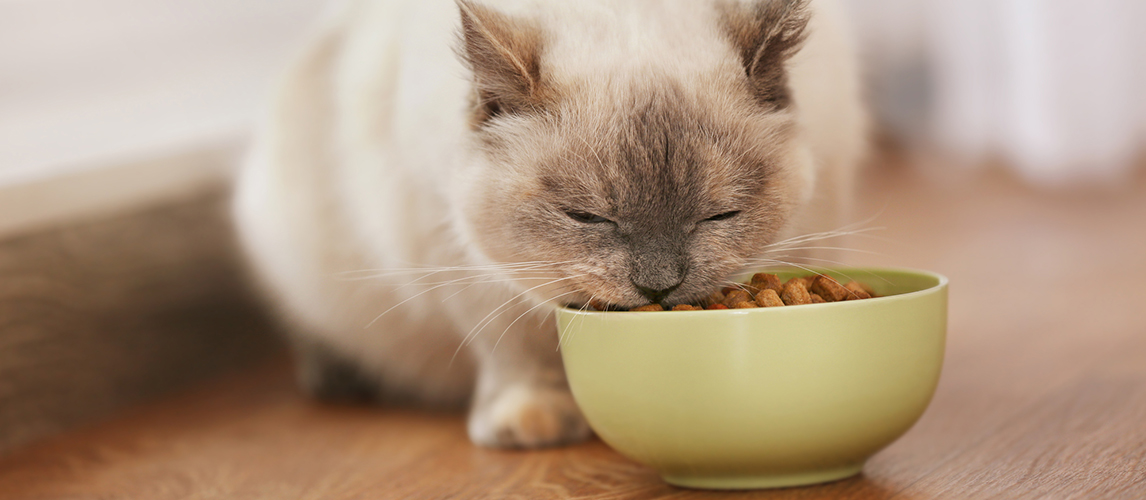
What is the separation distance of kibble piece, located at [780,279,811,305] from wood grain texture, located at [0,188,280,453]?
1240 mm

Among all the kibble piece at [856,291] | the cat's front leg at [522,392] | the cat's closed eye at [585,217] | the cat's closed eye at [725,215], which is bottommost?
the cat's front leg at [522,392]

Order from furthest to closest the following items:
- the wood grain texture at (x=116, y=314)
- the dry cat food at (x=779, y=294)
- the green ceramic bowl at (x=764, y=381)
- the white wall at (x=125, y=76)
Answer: the white wall at (x=125, y=76) < the wood grain texture at (x=116, y=314) < the dry cat food at (x=779, y=294) < the green ceramic bowl at (x=764, y=381)

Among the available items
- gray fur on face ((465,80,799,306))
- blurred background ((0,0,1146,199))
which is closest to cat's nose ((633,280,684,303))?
gray fur on face ((465,80,799,306))

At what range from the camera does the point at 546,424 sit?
1383mm

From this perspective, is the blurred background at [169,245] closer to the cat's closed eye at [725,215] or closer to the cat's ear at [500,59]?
the cat's closed eye at [725,215]

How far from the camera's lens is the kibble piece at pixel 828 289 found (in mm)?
1116

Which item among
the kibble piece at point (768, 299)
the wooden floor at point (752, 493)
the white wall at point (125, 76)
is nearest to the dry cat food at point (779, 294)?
the kibble piece at point (768, 299)

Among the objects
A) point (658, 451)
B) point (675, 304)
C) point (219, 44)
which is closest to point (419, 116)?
point (675, 304)

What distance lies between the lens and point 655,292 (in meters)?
1.08

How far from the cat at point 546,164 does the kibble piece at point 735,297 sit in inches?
0.9

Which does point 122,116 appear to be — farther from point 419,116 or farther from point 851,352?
point 851,352

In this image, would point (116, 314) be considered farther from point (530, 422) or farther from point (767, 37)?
point (767, 37)

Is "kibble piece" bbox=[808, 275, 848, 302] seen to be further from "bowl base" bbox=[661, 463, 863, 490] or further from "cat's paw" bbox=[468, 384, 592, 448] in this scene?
"cat's paw" bbox=[468, 384, 592, 448]

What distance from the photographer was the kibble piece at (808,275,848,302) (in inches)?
43.9
